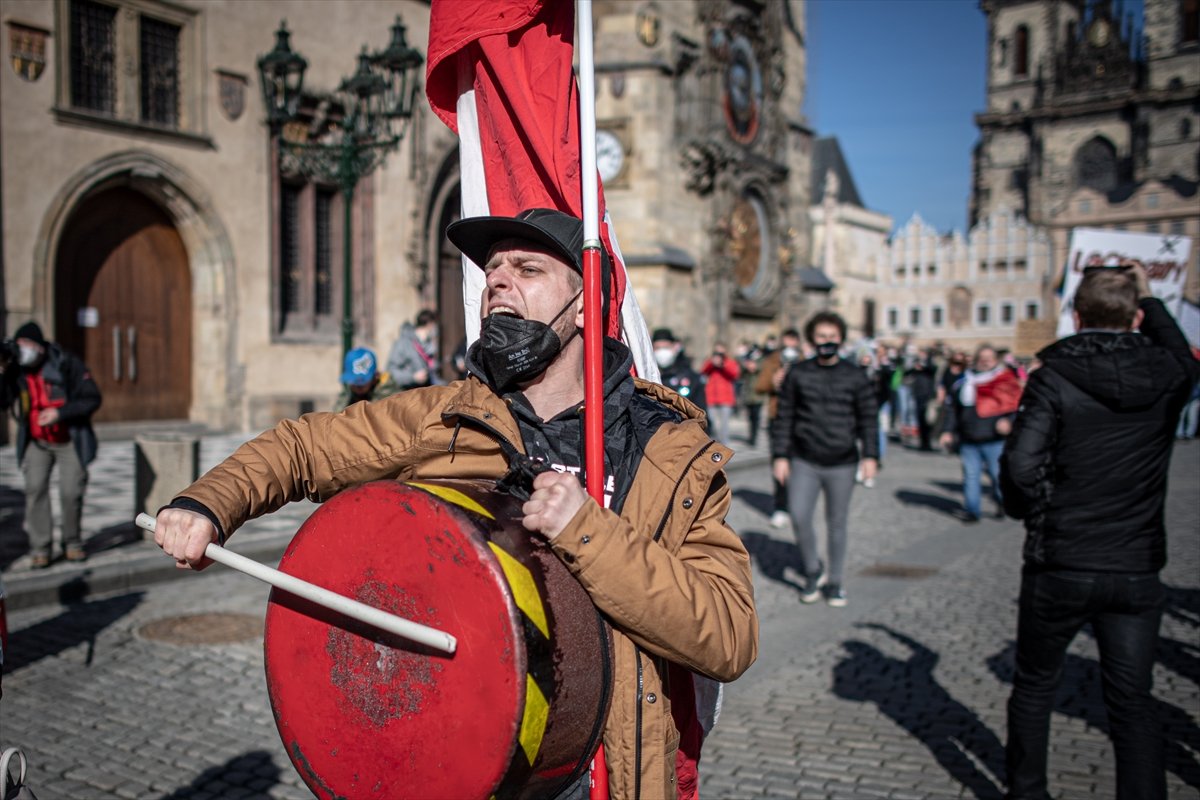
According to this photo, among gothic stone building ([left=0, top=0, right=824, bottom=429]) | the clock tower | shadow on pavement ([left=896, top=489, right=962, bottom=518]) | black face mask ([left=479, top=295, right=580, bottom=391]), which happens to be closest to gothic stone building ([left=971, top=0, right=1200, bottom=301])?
the clock tower

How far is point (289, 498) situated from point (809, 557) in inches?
218

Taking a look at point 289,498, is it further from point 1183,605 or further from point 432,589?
point 1183,605

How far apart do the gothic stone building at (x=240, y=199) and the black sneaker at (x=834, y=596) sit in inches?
233

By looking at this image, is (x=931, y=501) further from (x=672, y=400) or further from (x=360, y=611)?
(x=360, y=611)

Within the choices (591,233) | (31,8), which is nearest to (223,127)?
(31,8)

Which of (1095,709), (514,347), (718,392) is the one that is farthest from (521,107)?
(718,392)

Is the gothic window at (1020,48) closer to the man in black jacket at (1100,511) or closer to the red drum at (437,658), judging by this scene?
the man in black jacket at (1100,511)

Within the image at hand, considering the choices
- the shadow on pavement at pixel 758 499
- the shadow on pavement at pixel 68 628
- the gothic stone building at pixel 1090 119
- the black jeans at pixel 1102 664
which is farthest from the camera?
the gothic stone building at pixel 1090 119

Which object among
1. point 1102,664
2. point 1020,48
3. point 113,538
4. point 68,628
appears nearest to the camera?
point 1102,664

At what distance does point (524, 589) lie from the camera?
1.71 meters

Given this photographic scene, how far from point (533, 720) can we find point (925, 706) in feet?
12.9

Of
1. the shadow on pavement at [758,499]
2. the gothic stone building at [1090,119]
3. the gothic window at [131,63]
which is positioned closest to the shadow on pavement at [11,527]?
the gothic window at [131,63]

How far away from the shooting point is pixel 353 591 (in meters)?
1.86

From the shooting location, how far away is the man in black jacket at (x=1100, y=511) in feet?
11.0
